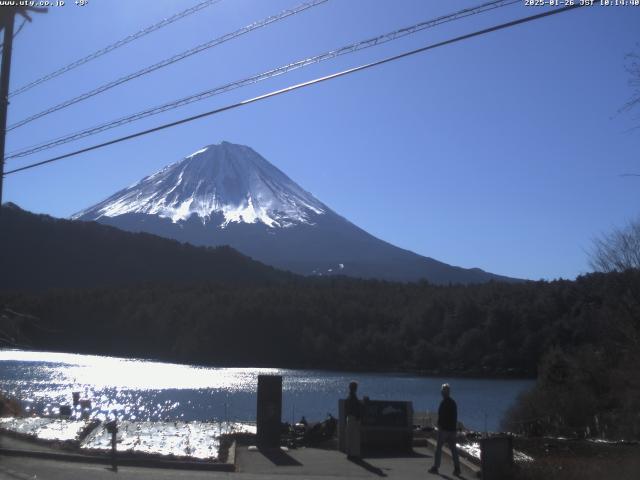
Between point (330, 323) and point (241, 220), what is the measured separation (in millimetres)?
99763

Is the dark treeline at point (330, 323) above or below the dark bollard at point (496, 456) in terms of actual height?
above

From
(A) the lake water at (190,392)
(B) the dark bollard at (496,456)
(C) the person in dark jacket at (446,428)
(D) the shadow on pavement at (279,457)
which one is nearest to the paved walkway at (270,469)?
(D) the shadow on pavement at (279,457)

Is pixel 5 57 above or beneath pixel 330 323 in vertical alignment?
beneath

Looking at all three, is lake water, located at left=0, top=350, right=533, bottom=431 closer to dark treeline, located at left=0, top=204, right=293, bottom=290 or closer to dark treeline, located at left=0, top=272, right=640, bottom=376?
dark treeline, located at left=0, top=272, right=640, bottom=376

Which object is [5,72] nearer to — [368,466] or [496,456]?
[368,466]

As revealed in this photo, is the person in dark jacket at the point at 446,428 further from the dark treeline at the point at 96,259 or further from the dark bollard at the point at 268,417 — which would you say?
the dark treeline at the point at 96,259

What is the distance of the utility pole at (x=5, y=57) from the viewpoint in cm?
1557

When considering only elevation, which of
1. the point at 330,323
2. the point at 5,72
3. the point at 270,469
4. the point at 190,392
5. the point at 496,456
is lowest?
the point at 270,469

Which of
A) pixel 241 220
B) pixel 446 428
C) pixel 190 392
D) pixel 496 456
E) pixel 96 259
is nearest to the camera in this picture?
pixel 496 456

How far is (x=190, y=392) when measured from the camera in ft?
155

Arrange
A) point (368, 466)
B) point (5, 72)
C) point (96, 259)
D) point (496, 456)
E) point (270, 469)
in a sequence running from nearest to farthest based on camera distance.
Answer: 1. point (496, 456)
2. point (270, 469)
3. point (368, 466)
4. point (5, 72)
5. point (96, 259)

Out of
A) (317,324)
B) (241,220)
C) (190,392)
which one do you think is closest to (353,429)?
(190,392)

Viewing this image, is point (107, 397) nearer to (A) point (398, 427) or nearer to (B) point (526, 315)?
(A) point (398, 427)

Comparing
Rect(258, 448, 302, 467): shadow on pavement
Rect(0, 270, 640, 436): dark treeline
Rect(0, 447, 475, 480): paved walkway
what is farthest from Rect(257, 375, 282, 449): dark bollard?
Rect(0, 270, 640, 436): dark treeline
